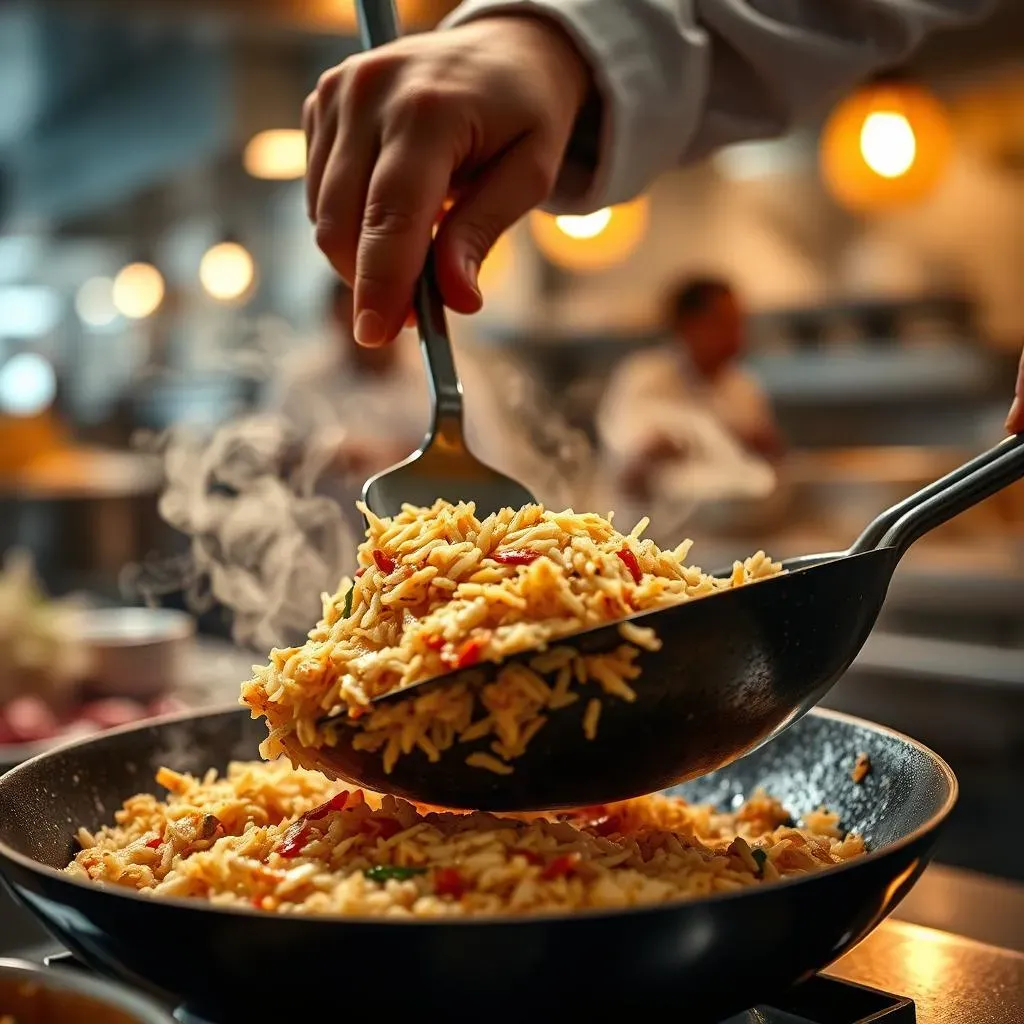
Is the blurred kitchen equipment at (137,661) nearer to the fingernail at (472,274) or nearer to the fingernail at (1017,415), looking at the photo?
the fingernail at (472,274)

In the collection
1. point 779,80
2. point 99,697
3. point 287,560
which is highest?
point 779,80

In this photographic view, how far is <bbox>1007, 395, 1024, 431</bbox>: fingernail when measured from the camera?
1.01 m

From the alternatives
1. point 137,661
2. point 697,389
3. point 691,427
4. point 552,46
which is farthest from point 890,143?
point 552,46

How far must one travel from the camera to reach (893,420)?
7.80m

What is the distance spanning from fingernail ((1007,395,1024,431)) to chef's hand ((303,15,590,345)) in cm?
46

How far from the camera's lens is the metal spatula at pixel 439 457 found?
1198 mm

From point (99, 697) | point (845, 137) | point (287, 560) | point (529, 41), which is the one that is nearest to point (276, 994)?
point (529, 41)

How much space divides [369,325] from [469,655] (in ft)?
1.36

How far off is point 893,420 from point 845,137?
3.56 m

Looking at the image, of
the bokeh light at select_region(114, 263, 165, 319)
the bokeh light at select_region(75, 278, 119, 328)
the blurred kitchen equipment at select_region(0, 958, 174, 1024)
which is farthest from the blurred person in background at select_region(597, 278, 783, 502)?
the bokeh light at select_region(75, 278, 119, 328)

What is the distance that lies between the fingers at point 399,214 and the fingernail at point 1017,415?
493 millimetres

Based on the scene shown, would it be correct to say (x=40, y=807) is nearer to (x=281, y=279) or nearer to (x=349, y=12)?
(x=349, y=12)

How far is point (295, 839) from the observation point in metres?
0.90

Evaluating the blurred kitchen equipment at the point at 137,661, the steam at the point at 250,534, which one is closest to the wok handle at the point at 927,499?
the steam at the point at 250,534
